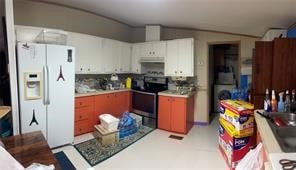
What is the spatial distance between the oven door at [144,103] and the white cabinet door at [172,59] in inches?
25.5

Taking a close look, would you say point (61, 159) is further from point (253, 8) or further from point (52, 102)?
point (253, 8)

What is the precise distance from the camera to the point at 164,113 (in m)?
4.58

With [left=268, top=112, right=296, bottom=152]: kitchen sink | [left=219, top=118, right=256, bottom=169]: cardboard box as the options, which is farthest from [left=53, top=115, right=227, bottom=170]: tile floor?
[left=268, top=112, right=296, bottom=152]: kitchen sink

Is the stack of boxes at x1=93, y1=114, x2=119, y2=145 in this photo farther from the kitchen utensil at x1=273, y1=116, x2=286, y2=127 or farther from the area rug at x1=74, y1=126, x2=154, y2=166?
the kitchen utensil at x1=273, y1=116, x2=286, y2=127

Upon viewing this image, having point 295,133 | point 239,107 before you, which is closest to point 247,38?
point 239,107

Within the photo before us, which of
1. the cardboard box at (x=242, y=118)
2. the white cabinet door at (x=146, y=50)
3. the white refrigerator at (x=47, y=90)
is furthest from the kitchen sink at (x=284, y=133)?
the white cabinet door at (x=146, y=50)

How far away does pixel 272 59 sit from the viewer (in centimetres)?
262

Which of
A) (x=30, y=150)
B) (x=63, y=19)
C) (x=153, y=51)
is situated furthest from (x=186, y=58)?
(x=30, y=150)

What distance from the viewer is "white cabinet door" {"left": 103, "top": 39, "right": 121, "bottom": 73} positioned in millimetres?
Answer: 4734

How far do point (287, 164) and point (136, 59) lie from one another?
452 cm

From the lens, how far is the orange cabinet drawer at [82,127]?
4057 mm

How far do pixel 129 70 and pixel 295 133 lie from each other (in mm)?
4203

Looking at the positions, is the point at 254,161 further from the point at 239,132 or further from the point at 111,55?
the point at 111,55

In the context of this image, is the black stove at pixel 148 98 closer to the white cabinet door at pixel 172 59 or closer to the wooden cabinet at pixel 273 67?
the white cabinet door at pixel 172 59
